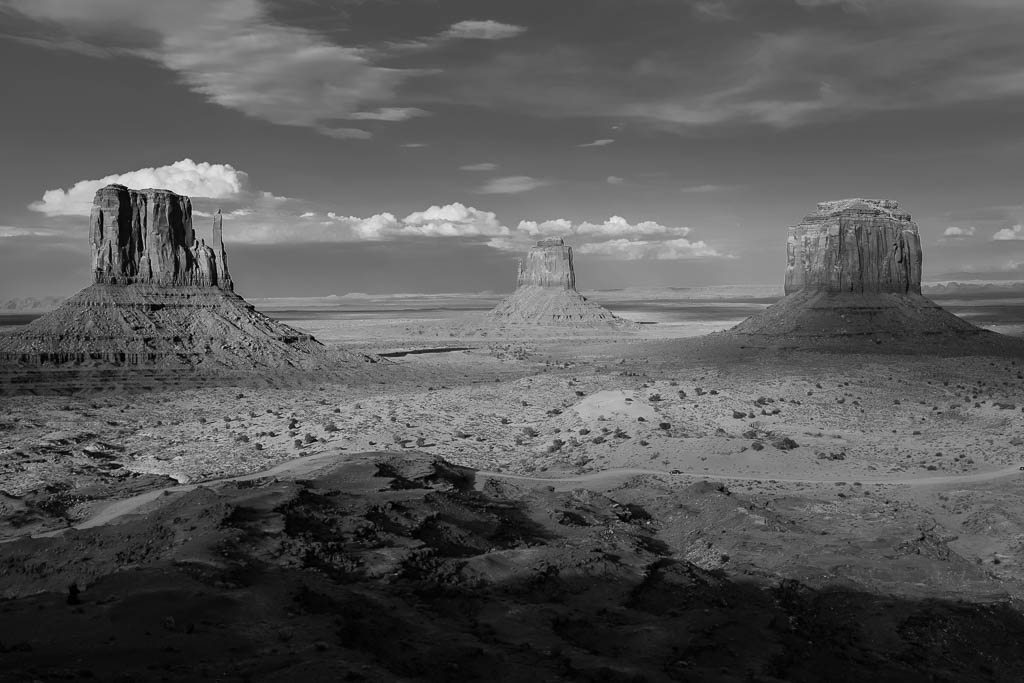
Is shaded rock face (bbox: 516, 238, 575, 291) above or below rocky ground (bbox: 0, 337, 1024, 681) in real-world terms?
above

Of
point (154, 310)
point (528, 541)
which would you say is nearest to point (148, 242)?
point (154, 310)

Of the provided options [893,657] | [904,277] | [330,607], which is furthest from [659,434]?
[904,277]

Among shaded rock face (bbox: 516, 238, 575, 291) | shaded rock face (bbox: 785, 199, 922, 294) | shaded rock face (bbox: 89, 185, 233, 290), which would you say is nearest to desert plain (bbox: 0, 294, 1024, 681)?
shaded rock face (bbox: 89, 185, 233, 290)

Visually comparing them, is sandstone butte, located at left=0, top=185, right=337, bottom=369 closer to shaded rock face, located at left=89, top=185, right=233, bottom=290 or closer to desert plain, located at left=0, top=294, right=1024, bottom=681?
shaded rock face, located at left=89, top=185, right=233, bottom=290

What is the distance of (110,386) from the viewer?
49.8 m

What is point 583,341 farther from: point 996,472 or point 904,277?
point 996,472

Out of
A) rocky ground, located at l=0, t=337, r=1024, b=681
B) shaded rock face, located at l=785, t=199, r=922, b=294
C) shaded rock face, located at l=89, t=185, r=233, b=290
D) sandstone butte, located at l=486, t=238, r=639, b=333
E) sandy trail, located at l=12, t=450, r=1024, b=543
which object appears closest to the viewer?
rocky ground, located at l=0, t=337, r=1024, b=681

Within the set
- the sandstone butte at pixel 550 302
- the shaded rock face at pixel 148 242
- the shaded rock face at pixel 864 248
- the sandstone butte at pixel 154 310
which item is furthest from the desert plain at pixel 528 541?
the sandstone butte at pixel 550 302

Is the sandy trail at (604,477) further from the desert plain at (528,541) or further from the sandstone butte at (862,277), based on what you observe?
the sandstone butte at (862,277)

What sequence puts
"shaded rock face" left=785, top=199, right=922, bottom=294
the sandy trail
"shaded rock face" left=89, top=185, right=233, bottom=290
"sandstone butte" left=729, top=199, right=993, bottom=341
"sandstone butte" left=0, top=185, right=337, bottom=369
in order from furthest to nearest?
"shaded rock face" left=785, top=199, right=922, bottom=294, "sandstone butte" left=729, top=199, right=993, bottom=341, "shaded rock face" left=89, top=185, right=233, bottom=290, "sandstone butte" left=0, top=185, right=337, bottom=369, the sandy trail

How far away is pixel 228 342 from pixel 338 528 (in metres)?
43.9

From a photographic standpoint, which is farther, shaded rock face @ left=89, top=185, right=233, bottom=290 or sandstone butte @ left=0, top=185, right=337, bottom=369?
shaded rock face @ left=89, top=185, right=233, bottom=290

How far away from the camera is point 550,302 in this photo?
12656 cm

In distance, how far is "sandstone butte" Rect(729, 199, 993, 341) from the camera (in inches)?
2451
